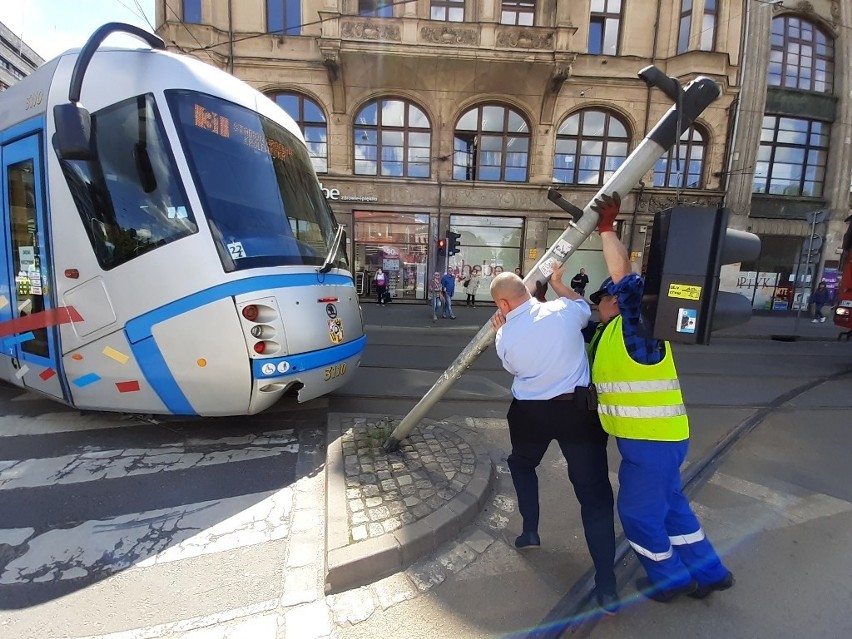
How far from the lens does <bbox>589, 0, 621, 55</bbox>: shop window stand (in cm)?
1538

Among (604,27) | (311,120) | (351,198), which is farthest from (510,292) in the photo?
(604,27)

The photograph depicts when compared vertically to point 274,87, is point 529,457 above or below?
below

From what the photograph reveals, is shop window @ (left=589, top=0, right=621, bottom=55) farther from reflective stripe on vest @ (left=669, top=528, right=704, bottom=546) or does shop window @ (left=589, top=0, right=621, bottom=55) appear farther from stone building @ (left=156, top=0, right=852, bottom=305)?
reflective stripe on vest @ (left=669, top=528, right=704, bottom=546)

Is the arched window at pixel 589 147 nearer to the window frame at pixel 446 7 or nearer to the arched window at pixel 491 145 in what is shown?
the arched window at pixel 491 145

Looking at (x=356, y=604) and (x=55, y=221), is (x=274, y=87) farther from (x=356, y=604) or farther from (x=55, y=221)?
(x=356, y=604)

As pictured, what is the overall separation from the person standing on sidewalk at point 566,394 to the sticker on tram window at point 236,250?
2165 millimetres

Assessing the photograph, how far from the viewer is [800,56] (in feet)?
54.7

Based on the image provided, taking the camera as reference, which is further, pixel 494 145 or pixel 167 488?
pixel 494 145

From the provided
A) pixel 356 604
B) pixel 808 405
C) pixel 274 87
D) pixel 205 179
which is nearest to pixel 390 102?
pixel 274 87

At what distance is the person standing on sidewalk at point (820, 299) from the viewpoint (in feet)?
51.2

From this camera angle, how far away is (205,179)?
3.18 meters

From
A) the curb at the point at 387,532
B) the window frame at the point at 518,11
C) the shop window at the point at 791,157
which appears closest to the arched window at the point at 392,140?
the window frame at the point at 518,11

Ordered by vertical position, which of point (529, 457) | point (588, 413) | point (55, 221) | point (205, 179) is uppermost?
point (205, 179)

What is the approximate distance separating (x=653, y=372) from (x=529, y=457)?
0.83 m
